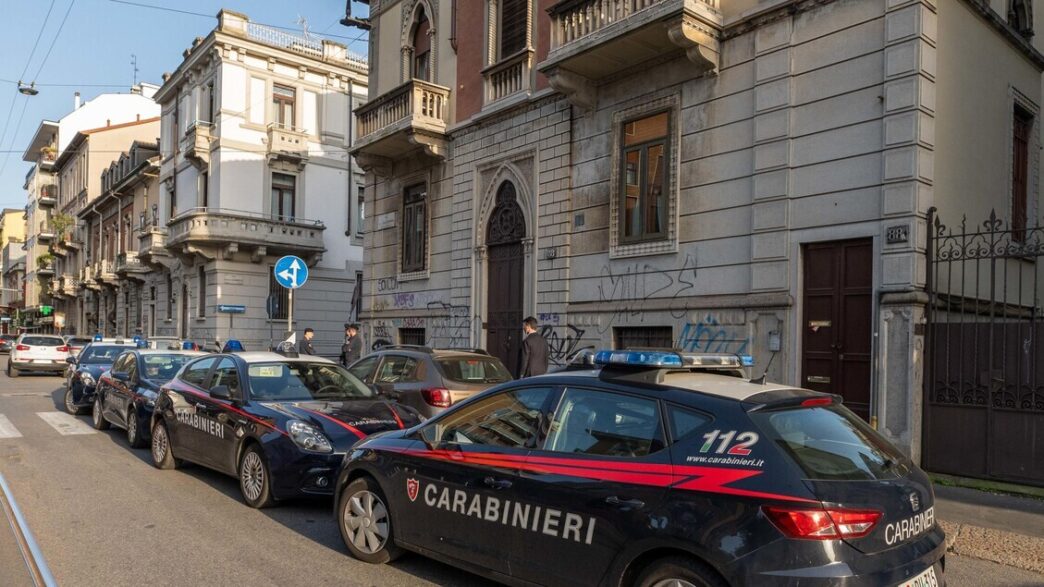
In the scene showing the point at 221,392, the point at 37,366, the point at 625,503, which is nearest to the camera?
the point at 625,503

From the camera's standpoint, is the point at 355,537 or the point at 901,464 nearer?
the point at 901,464

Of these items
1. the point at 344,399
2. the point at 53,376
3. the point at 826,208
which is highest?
the point at 826,208

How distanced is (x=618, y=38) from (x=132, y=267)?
114 ft

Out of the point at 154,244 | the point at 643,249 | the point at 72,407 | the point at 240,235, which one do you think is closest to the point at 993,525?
the point at 643,249

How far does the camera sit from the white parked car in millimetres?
25875

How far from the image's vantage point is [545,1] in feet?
50.3

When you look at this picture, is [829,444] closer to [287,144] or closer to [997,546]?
[997,546]

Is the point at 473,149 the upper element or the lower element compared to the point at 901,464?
upper

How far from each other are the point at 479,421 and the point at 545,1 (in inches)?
490

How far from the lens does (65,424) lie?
12898mm

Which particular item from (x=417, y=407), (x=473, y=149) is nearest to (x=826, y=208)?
(x=417, y=407)

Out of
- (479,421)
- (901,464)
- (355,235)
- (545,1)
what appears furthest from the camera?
(355,235)

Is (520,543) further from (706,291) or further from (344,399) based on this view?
(706,291)

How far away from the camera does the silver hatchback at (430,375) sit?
9.55m
